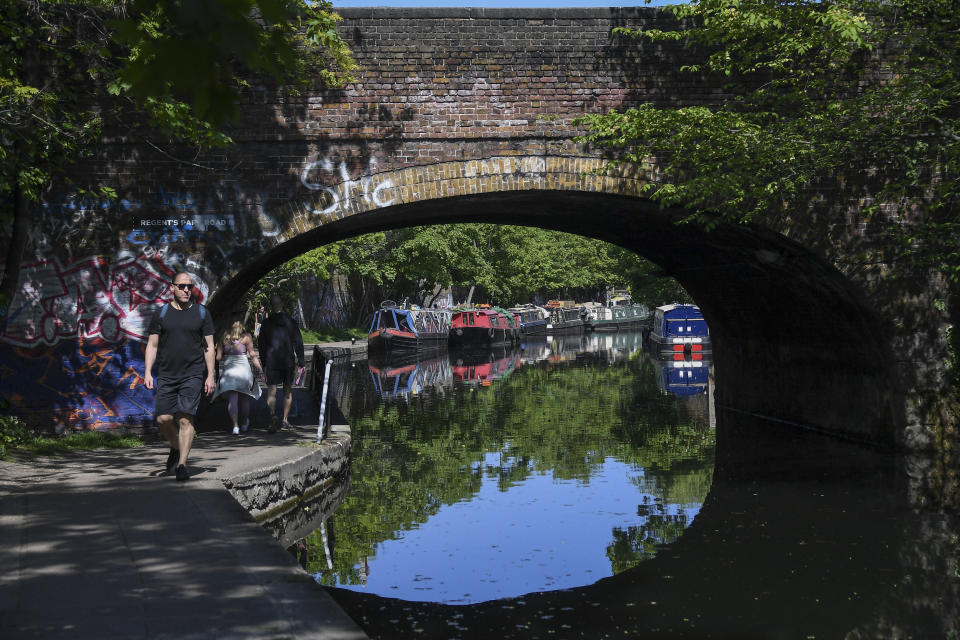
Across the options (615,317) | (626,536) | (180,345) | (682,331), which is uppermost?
(615,317)

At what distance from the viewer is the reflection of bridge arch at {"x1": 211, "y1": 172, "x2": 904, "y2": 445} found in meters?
11.7

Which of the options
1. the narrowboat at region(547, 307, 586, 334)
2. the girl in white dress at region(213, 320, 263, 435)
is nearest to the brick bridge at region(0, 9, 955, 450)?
the girl in white dress at region(213, 320, 263, 435)

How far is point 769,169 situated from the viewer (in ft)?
38.0

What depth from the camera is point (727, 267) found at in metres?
15.6

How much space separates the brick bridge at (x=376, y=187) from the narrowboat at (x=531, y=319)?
44977mm

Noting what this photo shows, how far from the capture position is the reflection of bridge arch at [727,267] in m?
11.7

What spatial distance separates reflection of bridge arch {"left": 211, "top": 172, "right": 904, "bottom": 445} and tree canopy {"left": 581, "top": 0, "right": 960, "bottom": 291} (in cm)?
72

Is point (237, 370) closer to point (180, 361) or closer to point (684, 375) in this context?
point (180, 361)

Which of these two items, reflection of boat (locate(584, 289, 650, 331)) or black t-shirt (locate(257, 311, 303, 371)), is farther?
reflection of boat (locate(584, 289, 650, 331))

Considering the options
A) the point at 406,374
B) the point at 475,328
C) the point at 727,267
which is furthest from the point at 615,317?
the point at 727,267

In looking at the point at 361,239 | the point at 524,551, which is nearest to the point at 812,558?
the point at 524,551

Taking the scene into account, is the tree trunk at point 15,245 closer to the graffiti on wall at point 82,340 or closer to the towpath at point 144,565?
the graffiti on wall at point 82,340

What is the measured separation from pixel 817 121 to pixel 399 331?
32.3 m

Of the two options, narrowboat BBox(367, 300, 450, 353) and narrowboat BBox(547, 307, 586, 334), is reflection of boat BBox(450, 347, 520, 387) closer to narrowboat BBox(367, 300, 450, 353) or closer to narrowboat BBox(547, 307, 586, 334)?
narrowboat BBox(367, 300, 450, 353)
